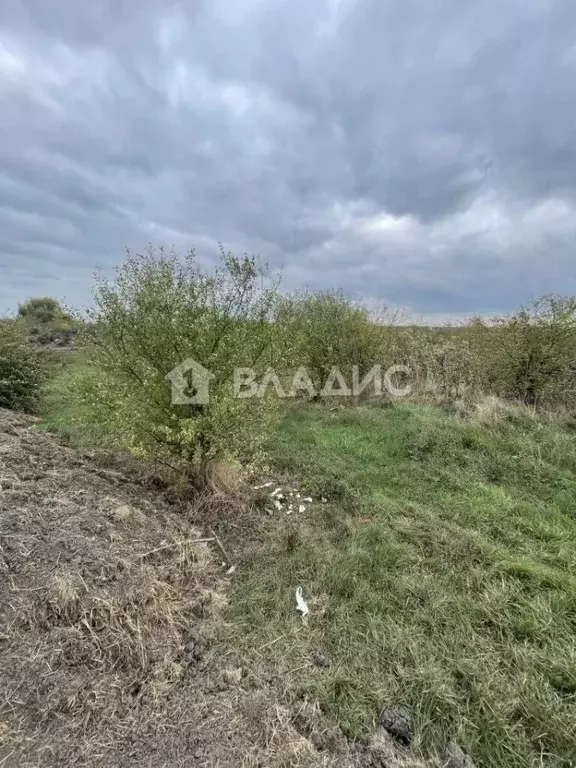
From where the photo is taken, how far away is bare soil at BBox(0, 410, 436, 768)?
5.79 feet

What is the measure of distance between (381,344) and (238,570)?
7.00m

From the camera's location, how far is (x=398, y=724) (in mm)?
1932

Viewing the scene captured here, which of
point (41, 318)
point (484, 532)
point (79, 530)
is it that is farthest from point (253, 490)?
point (41, 318)

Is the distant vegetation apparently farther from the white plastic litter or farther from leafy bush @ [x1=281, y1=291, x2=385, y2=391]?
leafy bush @ [x1=281, y1=291, x2=385, y2=391]

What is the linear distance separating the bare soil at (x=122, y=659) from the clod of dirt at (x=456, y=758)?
21cm

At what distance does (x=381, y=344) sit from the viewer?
30.0 feet

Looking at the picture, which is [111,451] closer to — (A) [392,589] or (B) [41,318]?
(A) [392,589]

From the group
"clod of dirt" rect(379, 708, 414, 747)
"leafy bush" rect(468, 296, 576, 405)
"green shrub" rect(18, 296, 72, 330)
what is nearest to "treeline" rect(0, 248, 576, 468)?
"clod of dirt" rect(379, 708, 414, 747)

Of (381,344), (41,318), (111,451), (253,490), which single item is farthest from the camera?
(41,318)

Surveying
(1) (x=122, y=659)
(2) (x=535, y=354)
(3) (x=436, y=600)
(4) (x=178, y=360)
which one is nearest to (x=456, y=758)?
(3) (x=436, y=600)

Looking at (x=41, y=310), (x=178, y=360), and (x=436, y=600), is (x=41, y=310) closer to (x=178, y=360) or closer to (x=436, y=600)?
(x=178, y=360)

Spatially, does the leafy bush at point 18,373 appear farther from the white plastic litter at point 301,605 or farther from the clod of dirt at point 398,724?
the clod of dirt at point 398,724

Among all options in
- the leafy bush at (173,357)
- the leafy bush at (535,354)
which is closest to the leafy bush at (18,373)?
the leafy bush at (173,357)

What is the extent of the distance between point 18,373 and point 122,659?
7468 mm
